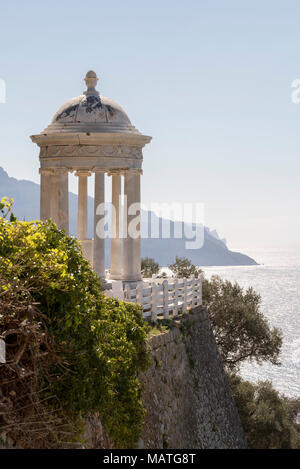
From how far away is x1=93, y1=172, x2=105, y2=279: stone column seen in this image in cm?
2914

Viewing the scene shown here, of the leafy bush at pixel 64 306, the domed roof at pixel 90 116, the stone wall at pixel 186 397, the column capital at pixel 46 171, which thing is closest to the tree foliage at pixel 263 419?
the stone wall at pixel 186 397

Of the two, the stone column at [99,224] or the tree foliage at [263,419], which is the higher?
the stone column at [99,224]

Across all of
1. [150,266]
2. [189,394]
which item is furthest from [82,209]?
[150,266]

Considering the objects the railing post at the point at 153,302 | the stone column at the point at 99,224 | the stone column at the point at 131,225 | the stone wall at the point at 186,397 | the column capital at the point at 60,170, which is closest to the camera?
the stone wall at the point at 186,397

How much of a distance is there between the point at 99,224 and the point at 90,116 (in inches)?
158

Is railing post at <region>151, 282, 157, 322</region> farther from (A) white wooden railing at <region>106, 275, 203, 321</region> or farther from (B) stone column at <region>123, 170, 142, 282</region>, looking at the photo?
(B) stone column at <region>123, 170, 142, 282</region>

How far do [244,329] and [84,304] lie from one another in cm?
2866

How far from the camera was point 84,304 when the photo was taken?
13641 millimetres

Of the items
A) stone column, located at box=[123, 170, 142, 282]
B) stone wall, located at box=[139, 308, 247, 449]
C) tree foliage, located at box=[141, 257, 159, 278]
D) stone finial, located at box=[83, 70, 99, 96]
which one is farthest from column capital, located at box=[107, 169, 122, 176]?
tree foliage, located at box=[141, 257, 159, 278]

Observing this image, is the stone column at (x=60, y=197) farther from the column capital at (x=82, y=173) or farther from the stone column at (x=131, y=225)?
the column capital at (x=82, y=173)

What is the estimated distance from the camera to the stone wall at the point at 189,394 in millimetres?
20844

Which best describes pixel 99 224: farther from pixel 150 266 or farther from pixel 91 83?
pixel 150 266

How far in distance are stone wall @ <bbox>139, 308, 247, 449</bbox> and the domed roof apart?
24.5 feet

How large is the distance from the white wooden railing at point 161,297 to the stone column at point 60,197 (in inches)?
199
